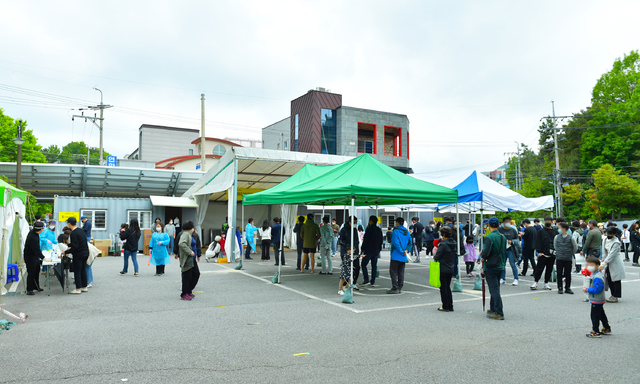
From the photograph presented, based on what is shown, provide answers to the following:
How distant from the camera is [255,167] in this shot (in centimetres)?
1858

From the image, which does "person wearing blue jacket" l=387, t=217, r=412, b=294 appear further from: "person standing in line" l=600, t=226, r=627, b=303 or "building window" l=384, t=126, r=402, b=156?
"building window" l=384, t=126, r=402, b=156

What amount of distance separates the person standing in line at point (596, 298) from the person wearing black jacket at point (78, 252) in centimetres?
978

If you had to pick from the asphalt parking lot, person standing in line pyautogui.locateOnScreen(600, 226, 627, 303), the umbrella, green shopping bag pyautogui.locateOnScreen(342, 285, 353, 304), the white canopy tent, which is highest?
the white canopy tent

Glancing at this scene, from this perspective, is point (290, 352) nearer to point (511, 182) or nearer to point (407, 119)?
point (407, 119)

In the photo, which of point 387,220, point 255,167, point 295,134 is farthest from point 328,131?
point 255,167

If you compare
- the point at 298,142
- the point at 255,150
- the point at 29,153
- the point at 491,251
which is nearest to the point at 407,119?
the point at 298,142

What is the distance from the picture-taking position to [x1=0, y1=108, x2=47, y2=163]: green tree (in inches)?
1240

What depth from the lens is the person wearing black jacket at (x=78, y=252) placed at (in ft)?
30.7

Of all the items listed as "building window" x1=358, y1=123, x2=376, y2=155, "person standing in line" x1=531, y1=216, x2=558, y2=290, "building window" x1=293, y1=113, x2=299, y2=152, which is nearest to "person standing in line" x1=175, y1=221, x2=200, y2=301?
"person standing in line" x1=531, y1=216, x2=558, y2=290

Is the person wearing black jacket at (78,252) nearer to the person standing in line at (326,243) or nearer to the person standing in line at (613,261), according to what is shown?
the person standing in line at (326,243)

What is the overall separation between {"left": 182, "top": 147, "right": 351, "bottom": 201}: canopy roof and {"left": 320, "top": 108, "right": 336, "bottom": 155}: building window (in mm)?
19662

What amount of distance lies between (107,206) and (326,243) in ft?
47.0

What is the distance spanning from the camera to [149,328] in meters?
6.45

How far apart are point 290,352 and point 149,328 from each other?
2.55 metres
